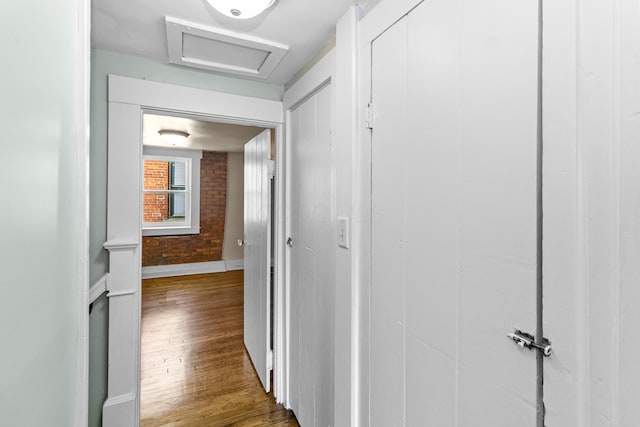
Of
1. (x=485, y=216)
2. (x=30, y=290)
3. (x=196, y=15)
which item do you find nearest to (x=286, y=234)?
(x=196, y=15)

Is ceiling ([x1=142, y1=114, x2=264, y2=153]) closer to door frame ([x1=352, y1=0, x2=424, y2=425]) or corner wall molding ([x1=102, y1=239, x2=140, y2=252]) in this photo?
corner wall molding ([x1=102, y1=239, x2=140, y2=252])

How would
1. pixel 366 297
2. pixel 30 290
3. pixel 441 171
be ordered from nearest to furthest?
pixel 30 290
pixel 441 171
pixel 366 297

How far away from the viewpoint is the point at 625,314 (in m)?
0.50

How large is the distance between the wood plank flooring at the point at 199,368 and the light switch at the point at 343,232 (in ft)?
4.57

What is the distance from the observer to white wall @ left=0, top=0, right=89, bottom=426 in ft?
1.12

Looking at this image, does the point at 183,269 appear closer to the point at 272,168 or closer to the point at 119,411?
the point at 119,411

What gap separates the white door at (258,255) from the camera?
7.16ft

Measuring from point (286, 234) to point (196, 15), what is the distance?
131cm

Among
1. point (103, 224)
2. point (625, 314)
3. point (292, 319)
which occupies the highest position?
point (103, 224)

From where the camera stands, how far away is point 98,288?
1576 millimetres

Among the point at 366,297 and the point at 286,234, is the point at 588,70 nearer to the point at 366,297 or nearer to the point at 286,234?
the point at 366,297

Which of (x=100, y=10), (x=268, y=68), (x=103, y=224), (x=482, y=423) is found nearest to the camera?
(x=482, y=423)

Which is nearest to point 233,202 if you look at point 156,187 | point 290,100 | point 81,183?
point 156,187

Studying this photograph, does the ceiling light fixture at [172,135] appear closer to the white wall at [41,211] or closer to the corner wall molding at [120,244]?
the corner wall molding at [120,244]
